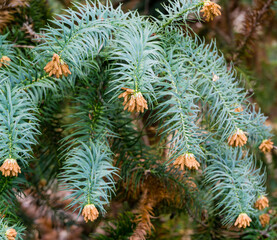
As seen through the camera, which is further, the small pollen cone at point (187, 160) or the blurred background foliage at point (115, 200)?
the blurred background foliage at point (115, 200)

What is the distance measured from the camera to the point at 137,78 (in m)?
0.33

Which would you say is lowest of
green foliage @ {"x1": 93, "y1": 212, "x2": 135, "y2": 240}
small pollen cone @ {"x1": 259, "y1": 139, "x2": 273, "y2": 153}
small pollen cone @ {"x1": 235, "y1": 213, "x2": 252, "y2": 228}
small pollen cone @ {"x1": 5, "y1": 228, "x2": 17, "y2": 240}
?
green foliage @ {"x1": 93, "y1": 212, "x2": 135, "y2": 240}

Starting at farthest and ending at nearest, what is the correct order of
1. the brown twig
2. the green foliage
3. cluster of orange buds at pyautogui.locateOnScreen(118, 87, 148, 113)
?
1. the brown twig
2. the green foliage
3. cluster of orange buds at pyautogui.locateOnScreen(118, 87, 148, 113)

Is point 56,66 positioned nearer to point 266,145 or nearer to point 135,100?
point 135,100

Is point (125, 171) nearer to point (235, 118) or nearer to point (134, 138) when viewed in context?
point (134, 138)

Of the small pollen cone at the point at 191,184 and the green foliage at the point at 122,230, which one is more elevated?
the small pollen cone at the point at 191,184

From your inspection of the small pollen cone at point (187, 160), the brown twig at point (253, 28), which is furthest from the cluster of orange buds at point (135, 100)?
the brown twig at point (253, 28)

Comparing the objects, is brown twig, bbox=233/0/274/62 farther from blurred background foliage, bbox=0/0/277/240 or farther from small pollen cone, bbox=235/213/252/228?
small pollen cone, bbox=235/213/252/228

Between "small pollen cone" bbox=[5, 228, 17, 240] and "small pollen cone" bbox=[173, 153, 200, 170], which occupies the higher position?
"small pollen cone" bbox=[173, 153, 200, 170]

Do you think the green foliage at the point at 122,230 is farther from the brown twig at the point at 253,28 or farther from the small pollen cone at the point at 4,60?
the brown twig at the point at 253,28

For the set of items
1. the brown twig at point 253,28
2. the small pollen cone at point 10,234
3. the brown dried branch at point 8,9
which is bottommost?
the small pollen cone at point 10,234

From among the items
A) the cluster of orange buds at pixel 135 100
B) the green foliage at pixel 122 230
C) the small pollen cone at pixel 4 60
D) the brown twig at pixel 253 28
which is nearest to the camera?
the cluster of orange buds at pixel 135 100

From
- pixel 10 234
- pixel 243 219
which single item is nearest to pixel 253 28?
pixel 243 219

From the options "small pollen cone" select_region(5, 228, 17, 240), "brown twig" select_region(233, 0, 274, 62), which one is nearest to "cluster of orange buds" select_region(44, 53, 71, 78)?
"small pollen cone" select_region(5, 228, 17, 240)
